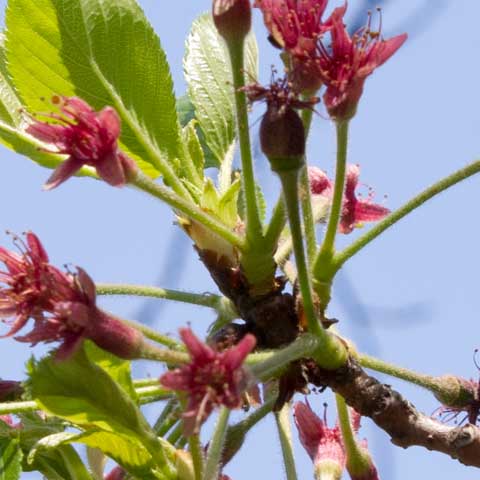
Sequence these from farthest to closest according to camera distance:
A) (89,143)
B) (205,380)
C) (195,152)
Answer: (195,152)
(89,143)
(205,380)

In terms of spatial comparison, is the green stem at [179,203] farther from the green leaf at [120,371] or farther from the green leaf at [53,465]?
the green leaf at [53,465]

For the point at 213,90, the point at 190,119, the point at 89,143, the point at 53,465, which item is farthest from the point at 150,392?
the point at 190,119

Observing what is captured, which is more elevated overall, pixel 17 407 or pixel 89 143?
pixel 89 143

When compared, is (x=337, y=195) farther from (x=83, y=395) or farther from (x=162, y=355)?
(x=83, y=395)

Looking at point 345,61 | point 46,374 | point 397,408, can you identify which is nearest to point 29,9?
point 345,61

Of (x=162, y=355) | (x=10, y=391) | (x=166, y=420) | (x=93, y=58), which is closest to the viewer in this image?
(x=162, y=355)

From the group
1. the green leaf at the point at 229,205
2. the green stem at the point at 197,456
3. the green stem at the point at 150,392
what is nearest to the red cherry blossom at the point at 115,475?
the green stem at the point at 150,392

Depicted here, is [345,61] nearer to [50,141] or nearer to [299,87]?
[299,87]
